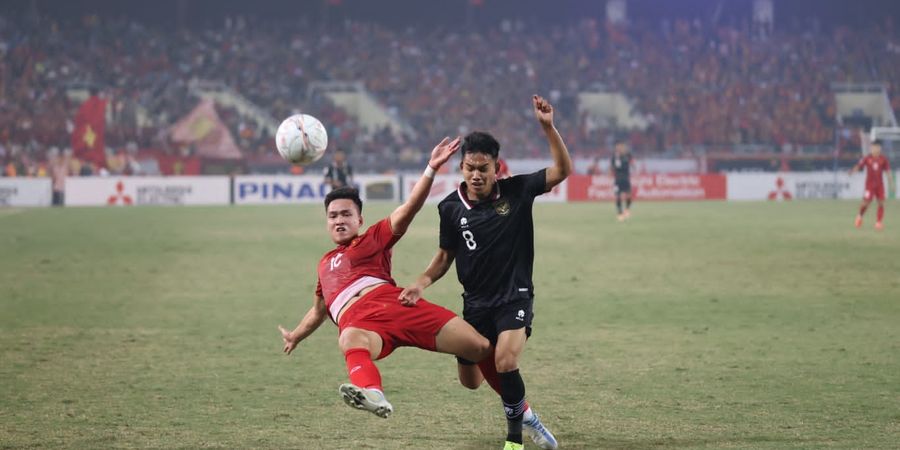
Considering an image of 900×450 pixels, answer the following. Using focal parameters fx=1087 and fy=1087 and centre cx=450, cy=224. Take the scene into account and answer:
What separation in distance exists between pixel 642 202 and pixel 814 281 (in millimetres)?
25616

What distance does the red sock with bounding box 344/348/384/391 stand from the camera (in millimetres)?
5539

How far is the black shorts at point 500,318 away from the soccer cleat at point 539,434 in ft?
1.62

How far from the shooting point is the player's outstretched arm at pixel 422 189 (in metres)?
6.04

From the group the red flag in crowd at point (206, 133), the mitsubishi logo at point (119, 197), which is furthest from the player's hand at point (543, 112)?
the red flag in crowd at point (206, 133)

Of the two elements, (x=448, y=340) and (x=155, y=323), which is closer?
(x=448, y=340)

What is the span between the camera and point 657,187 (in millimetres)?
42906

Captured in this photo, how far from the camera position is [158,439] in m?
6.33

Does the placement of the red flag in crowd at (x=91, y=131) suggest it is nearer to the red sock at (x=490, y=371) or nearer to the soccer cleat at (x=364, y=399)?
the red sock at (x=490, y=371)

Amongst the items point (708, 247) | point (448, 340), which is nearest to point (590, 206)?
point (708, 247)

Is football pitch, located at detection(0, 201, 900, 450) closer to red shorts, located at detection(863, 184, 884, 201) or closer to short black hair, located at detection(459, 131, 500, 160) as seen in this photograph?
short black hair, located at detection(459, 131, 500, 160)

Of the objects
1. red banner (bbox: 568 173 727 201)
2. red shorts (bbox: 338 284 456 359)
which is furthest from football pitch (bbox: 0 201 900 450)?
red banner (bbox: 568 173 727 201)

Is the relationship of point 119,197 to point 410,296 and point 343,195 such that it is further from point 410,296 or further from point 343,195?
point 410,296

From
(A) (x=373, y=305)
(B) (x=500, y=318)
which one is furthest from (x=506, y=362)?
(A) (x=373, y=305)

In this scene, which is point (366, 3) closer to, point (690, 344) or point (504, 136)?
point (504, 136)
